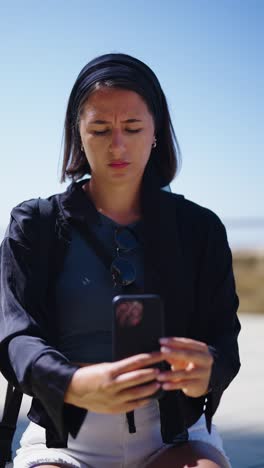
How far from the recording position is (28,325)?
1852 millimetres

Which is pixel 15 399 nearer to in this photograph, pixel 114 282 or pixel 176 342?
pixel 114 282

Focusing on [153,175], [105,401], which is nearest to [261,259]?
[153,175]

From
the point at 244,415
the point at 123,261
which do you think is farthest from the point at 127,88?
the point at 244,415

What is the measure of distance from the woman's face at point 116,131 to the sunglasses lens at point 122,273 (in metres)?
0.21

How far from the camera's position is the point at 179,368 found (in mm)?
1676

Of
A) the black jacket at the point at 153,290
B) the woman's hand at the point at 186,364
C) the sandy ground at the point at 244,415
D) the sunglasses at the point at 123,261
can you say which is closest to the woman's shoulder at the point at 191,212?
the black jacket at the point at 153,290

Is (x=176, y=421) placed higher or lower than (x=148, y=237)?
lower

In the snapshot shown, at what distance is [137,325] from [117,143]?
48 cm

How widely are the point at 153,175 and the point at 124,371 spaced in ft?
2.29

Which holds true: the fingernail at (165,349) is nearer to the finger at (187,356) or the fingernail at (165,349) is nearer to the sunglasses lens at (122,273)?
the finger at (187,356)

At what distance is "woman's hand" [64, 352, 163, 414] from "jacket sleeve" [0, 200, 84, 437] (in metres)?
0.06

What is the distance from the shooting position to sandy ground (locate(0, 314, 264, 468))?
3451 mm

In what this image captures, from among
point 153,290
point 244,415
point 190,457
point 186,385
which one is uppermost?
point 153,290

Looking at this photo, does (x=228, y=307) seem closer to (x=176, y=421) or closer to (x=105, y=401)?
(x=176, y=421)
